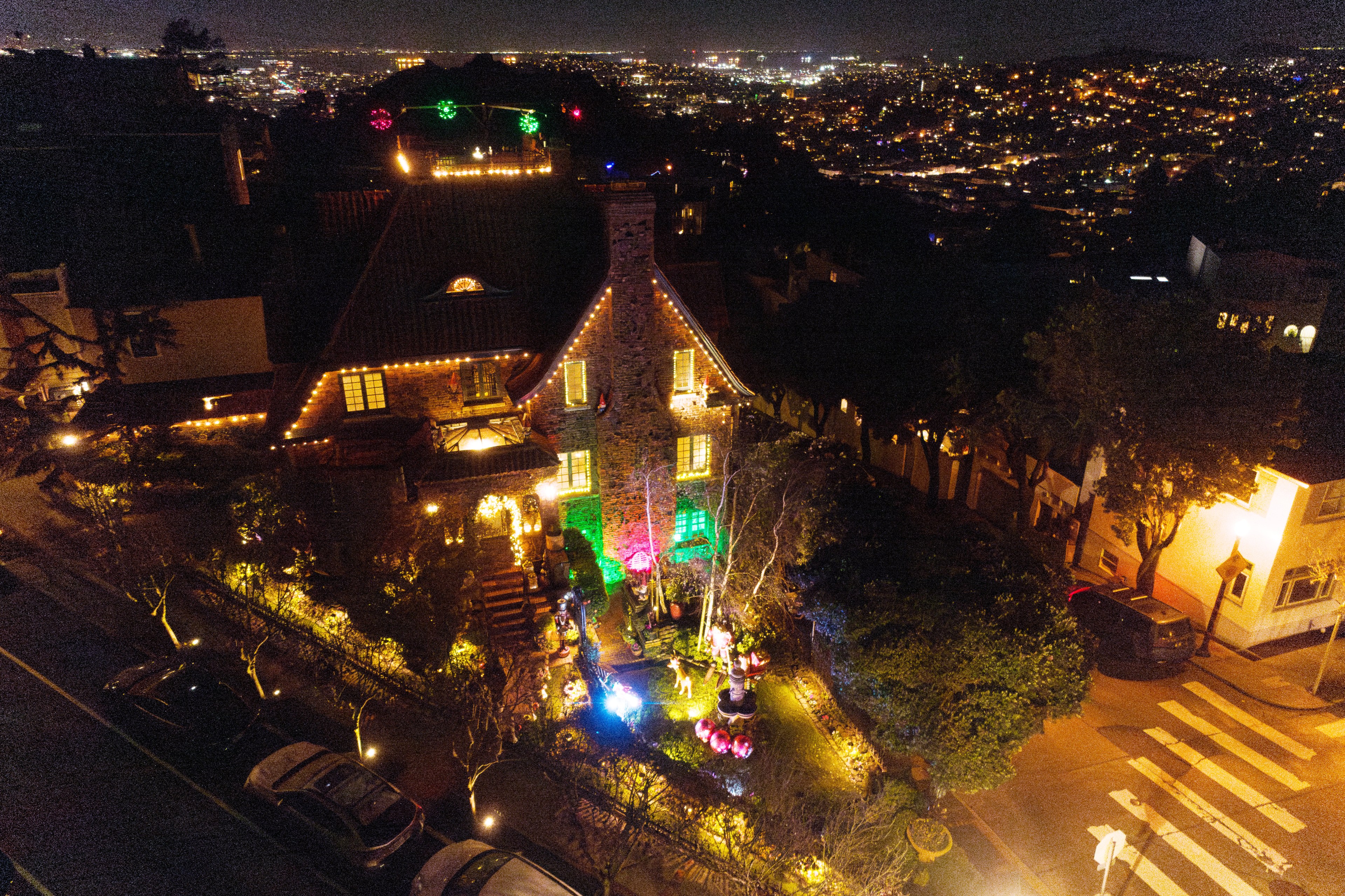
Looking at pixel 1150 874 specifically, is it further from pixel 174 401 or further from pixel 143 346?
→ pixel 143 346

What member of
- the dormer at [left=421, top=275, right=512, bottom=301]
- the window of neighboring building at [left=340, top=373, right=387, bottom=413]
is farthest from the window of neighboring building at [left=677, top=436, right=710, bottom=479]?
the window of neighboring building at [left=340, top=373, right=387, bottom=413]

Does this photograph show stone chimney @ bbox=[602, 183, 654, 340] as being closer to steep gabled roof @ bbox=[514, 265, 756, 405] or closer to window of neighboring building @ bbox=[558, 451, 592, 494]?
steep gabled roof @ bbox=[514, 265, 756, 405]

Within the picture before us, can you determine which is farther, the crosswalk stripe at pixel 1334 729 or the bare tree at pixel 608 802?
the crosswalk stripe at pixel 1334 729

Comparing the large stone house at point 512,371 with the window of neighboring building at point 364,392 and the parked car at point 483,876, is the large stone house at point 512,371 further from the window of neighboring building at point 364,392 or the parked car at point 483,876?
the parked car at point 483,876

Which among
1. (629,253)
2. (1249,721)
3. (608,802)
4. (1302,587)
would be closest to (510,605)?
(608,802)

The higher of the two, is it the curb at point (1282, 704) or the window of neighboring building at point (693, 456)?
the window of neighboring building at point (693, 456)

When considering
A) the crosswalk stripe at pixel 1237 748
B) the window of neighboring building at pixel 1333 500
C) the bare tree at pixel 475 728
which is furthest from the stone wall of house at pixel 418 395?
the window of neighboring building at pixel 1333 500
